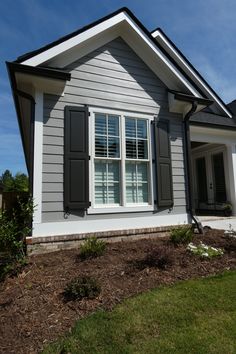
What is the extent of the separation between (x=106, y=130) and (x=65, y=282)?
11.2ft

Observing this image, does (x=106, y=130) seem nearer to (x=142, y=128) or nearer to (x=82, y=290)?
(x=142, y=128)

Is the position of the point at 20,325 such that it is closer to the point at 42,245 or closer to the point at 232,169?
the point at 42,245

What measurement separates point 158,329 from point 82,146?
373 centimetres

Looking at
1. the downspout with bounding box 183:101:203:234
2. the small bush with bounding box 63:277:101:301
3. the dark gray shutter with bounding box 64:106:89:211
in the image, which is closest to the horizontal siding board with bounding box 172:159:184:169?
the downspout with bounding box 183:101:203:234

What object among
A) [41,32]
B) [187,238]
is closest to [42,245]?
[187,238]

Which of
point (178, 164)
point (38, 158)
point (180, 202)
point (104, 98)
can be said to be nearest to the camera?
point (38, 158)

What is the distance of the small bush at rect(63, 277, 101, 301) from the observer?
3.16 meters

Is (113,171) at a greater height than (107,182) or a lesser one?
greater

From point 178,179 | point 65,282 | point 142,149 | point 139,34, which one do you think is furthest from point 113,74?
point 65,282

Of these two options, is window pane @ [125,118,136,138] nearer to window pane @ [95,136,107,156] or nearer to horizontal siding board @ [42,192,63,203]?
window pane @ [95,136,107,156]

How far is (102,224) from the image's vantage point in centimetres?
549

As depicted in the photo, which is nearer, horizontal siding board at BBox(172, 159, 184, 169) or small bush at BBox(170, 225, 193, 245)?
small bush at BBox(170, 225, 193, 245)

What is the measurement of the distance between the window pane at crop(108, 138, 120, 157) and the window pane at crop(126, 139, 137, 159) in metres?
0.24

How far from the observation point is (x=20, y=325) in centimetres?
274
